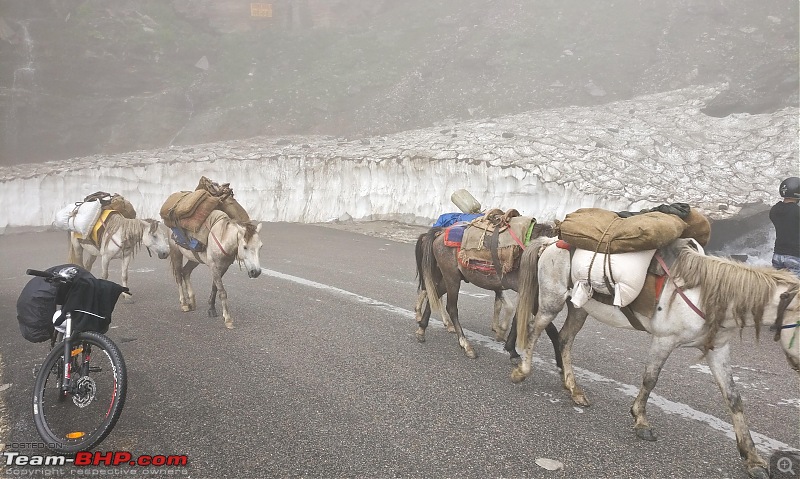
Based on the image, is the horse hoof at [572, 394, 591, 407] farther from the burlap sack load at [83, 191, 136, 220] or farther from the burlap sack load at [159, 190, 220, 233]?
the burlap sack load at [83, 191, 136, 220]

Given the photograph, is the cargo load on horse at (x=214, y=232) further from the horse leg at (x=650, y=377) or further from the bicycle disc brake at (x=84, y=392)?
the horse leg at (x=650, y=377)

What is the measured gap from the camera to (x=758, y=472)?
357 centimetres

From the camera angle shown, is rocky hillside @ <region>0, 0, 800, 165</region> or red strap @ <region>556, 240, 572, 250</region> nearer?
red strap @ <region>556, 240, 572, 250</region>

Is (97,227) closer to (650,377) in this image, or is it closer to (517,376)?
(517,376)

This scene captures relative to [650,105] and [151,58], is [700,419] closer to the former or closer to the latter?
[650,105]

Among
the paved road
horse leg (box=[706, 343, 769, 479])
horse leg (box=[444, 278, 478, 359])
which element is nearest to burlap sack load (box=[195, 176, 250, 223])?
the paved road

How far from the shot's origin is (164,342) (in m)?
6.38

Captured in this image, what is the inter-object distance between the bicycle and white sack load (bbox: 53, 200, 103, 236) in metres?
4.83

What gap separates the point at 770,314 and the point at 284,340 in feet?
16.0

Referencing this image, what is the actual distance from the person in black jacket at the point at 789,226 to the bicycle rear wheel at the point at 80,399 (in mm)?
7387

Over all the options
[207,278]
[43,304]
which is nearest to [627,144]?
[207,278]

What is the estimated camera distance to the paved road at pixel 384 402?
379cm

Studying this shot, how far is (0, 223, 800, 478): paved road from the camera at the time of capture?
12.4ft

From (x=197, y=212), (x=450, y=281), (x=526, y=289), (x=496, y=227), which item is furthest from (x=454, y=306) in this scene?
(x=197, y=212)
